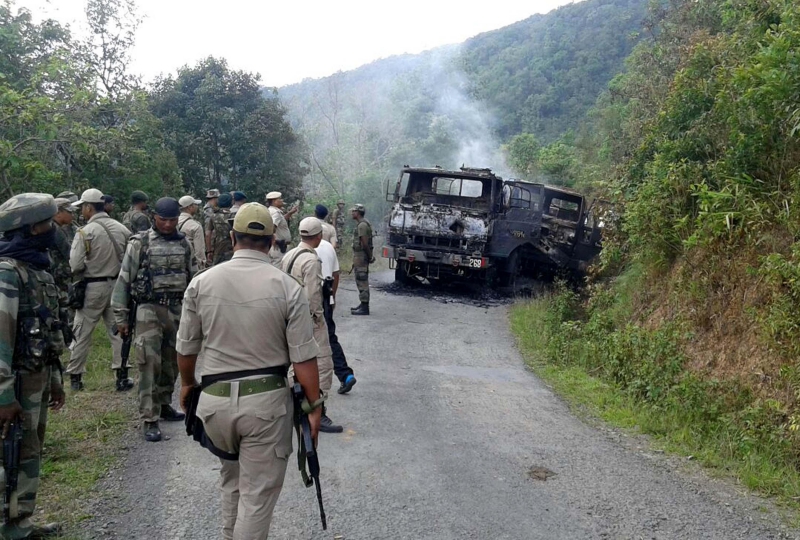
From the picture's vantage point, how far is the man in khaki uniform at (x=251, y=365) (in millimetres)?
2920

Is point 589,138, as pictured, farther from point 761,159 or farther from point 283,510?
point 283,510

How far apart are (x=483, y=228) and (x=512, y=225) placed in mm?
727

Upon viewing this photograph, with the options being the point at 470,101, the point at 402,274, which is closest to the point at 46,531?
the point at 402,274

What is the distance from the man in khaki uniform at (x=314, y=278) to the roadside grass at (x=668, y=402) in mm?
2393

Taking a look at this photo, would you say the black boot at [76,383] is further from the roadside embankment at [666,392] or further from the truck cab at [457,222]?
the truck cab at [457,222]

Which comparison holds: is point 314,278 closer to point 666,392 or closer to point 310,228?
point 310,228

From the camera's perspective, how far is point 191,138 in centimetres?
1805

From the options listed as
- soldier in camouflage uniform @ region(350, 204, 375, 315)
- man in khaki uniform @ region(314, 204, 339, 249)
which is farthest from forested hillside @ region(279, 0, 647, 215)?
man in khaki uniform @ region(314, 204, 339, 249)

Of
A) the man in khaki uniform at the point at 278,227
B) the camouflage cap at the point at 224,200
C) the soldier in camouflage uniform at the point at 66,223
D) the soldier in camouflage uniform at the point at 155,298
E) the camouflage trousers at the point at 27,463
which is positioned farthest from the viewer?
the camouflage cap at the point at 224,200

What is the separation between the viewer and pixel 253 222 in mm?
→ 3105

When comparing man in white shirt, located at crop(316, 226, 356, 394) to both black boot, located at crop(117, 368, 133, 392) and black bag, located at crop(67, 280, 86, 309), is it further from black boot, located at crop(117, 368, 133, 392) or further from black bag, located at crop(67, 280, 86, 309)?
black bag, located at crop(67, 280, 86, 309)

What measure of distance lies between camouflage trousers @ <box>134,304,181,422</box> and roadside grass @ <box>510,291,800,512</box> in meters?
3.55

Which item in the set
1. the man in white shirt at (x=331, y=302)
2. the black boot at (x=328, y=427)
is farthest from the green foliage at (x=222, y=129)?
the black boot at (x=328, y=427)

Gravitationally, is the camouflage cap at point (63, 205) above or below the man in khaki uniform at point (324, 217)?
above
